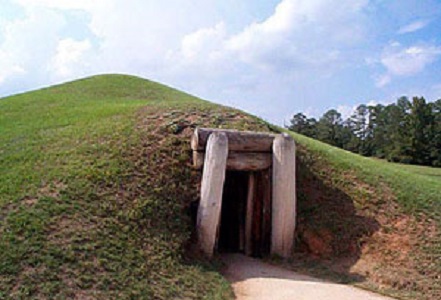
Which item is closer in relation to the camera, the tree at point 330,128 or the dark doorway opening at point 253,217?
the dark doorway opening at point 253,217

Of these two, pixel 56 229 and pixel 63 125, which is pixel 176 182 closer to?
pixel 56 229

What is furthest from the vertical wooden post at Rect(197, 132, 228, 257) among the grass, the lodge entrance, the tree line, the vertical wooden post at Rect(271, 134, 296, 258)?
the tree line

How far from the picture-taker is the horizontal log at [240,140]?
352 inches

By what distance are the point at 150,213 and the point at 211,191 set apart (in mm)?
1204

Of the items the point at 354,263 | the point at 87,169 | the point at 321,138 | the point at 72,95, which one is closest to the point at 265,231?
the point at 354,263

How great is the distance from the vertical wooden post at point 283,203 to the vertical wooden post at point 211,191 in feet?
3.80

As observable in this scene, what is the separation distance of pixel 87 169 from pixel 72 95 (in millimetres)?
9519

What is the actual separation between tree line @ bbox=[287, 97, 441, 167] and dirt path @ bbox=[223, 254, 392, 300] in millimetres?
35551

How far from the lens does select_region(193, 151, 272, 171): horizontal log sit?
9008mm

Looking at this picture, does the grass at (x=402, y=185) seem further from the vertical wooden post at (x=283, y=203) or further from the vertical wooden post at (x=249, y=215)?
the vertical wooden post at (x=249, y=215)

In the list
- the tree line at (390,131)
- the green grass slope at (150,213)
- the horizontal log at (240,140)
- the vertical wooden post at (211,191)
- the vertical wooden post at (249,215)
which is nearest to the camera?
the green grass slope at (150,213)

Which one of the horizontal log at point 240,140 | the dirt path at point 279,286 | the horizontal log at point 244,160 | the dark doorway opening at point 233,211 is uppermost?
the horizontal log at point 240,140

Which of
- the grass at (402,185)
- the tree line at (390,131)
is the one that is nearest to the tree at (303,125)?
the tree line at (390,131)

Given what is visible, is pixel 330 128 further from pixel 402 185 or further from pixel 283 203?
pixel 283 203
